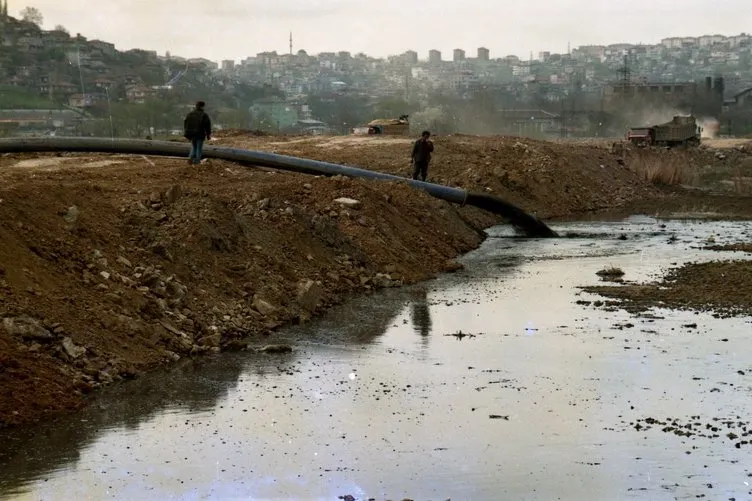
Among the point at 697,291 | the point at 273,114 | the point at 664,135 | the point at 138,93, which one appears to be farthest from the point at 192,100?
the point at 697,291

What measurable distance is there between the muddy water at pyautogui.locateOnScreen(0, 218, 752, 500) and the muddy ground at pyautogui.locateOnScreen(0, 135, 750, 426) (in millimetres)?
610

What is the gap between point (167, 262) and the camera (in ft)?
58.5

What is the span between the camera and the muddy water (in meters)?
10.7

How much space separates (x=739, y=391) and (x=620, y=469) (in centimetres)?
347

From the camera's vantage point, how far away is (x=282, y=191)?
79.1ft

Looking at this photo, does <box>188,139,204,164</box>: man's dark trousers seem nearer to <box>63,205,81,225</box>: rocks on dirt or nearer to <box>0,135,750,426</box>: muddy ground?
<box>0,135,750,426</box>: muddy ground

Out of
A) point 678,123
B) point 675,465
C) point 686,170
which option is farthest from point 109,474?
point 678,123

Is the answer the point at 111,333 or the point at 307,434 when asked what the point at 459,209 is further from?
the point at 307,434

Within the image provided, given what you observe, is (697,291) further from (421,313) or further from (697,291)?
(421,313)

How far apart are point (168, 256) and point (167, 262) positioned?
0.14m

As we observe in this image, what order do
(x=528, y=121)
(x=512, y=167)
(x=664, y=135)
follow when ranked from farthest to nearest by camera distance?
(x=528, y=121)
(x=664, y=135)
(x=512, y=167)

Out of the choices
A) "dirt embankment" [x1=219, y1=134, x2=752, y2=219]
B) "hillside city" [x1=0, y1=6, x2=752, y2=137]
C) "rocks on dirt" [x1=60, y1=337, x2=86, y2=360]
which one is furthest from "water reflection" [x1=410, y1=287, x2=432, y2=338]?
"hillside city" [x1=0, y1=6, x2=752, y2=137]

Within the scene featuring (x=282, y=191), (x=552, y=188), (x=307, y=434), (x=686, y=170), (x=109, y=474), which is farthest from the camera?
(x=686, y=170)

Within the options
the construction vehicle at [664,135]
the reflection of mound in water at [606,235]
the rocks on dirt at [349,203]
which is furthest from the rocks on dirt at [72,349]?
the construction vehicle at [664,135]
